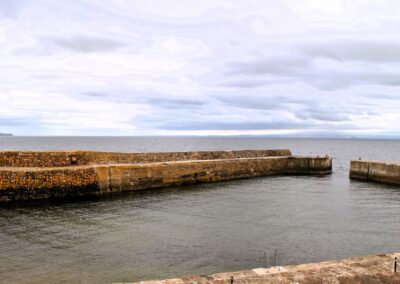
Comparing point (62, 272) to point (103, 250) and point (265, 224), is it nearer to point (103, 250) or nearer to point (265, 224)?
point (103, 250)

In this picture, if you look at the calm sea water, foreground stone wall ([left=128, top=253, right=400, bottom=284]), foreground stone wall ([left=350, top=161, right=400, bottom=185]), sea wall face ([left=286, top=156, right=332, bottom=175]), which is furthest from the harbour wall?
foreground stone wall ([left=128, top=253, right=400, bottom=284])

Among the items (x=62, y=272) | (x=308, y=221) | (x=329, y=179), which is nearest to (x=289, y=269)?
(x=62, y=272)

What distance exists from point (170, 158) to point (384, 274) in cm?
2594

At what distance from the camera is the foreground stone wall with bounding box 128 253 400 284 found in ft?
20.5

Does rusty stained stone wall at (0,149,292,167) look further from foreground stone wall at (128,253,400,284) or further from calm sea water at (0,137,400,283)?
foreground stone wall at (128,253,400,284)

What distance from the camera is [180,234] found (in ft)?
45.0

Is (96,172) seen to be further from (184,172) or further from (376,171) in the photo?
(376,171)

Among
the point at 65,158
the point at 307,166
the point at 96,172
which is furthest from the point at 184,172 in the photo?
the point at 307,166

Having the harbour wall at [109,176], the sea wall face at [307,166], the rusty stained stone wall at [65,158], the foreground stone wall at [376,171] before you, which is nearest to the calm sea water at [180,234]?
the harbour wall at [109,176]

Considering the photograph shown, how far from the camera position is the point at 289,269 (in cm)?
684

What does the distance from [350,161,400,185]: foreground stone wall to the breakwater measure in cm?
918

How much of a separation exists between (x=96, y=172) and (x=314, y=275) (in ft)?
58.2

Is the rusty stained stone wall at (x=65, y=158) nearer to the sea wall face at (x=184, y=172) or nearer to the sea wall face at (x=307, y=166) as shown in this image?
the sea wall face at (x=184, y=172)

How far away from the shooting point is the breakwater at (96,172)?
19656mm
